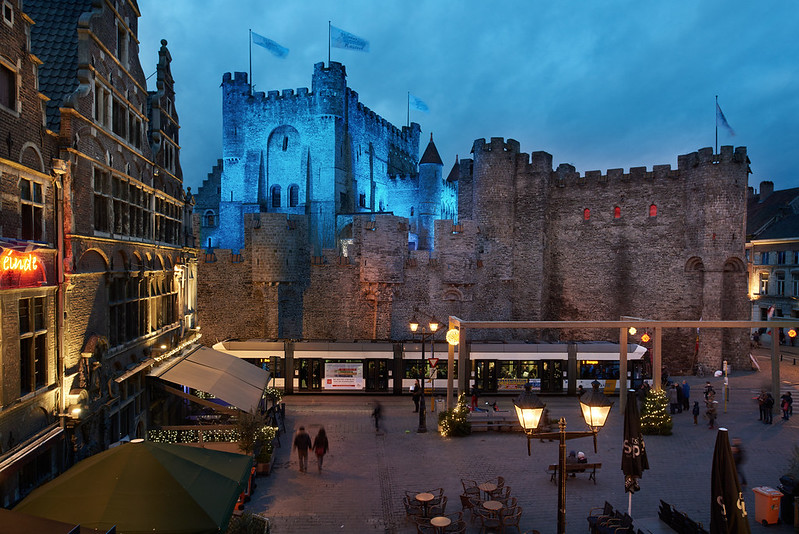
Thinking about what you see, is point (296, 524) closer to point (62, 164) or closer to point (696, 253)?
point (62, 164)

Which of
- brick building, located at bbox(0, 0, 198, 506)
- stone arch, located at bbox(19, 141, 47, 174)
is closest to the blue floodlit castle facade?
brick building, located at bbox(0, 0, 198, 506)

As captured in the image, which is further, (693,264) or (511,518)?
(693,264)

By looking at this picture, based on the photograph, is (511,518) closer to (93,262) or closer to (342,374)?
(93,262)

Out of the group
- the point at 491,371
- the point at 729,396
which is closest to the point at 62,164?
the point at 491,371

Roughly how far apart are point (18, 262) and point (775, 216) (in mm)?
43214

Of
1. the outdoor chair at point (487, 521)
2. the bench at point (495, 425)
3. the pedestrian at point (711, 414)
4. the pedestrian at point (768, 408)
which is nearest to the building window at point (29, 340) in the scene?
the outdoor chair at point (487, 521)

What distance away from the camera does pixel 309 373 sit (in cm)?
2003

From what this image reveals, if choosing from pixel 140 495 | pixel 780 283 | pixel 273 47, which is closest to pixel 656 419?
pixel 140 495

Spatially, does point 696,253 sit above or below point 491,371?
above

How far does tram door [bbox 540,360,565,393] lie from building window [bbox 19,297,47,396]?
650 inches

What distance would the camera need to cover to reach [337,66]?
127ft

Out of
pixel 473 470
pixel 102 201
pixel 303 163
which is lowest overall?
pixel 473 470

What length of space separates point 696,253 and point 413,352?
15815mm

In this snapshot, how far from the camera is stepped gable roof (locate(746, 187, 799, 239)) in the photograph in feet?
111
